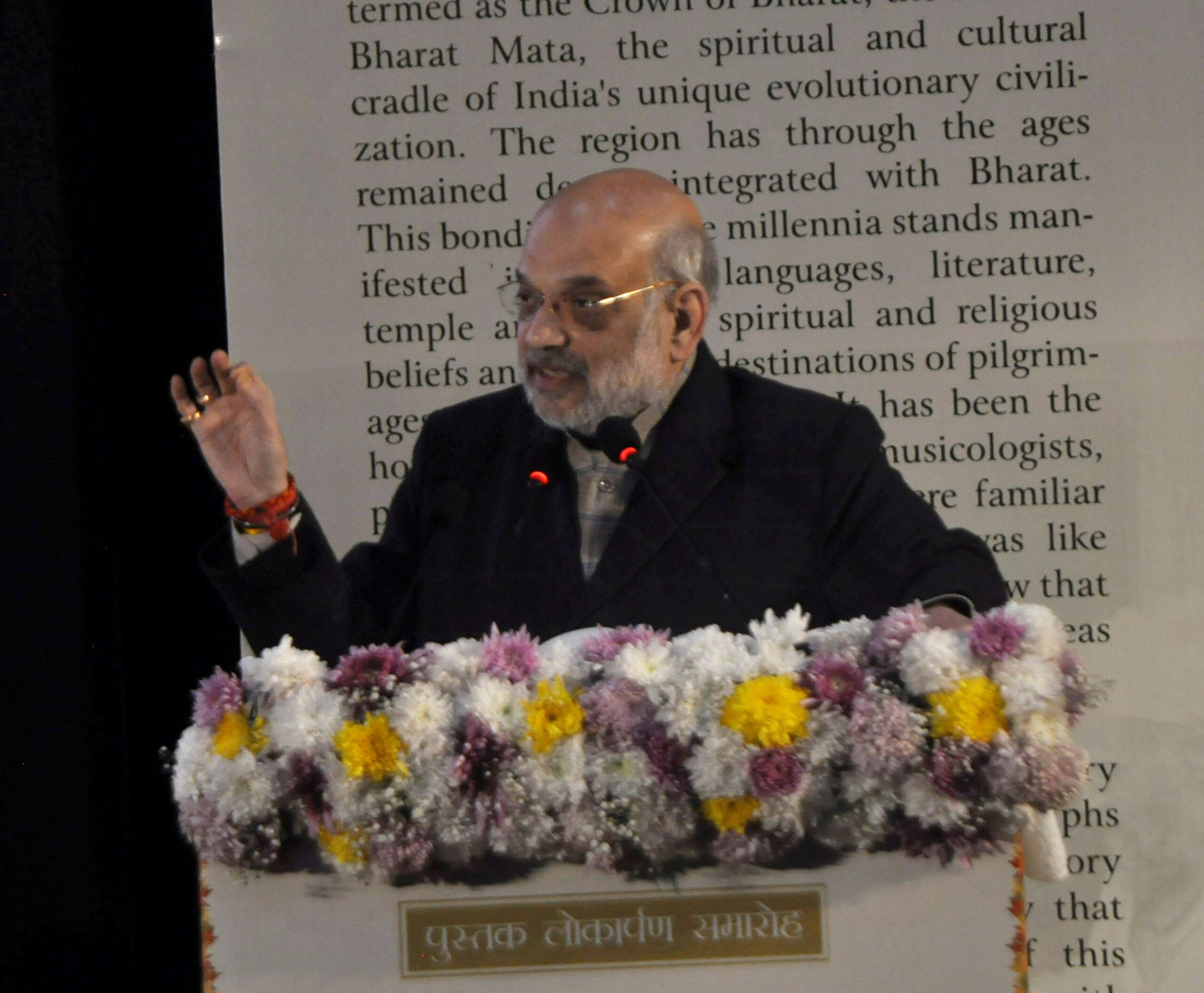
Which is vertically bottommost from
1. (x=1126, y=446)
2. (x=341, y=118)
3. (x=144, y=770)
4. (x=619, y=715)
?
(x=144, y=770)

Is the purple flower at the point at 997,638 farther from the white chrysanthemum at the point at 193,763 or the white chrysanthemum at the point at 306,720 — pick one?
the white chrysanthemum at the point at 193,763

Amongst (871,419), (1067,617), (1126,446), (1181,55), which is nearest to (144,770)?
(871,419)

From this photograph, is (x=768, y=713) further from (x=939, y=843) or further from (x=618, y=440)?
(x=618, y=440)

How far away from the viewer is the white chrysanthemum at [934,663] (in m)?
1.53

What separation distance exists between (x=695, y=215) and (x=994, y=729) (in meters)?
1.30

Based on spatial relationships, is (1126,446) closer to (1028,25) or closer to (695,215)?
(1028,25)

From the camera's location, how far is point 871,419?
8.70 feet

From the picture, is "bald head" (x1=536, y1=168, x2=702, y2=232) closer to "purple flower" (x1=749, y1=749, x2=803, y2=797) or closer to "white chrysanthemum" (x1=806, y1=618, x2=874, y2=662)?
"white chrysanthemum" (x1=806, y1=618, x2=874, y2=662)

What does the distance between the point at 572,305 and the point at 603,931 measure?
1.17 m

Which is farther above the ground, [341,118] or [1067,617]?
[341,118]

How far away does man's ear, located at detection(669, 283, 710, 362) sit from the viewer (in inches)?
98.5

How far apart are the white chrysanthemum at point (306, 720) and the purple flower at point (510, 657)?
0.56ft

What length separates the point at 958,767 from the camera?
1515 mm

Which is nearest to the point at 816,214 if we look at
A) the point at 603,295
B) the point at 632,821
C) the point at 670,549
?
the point at 603,295
